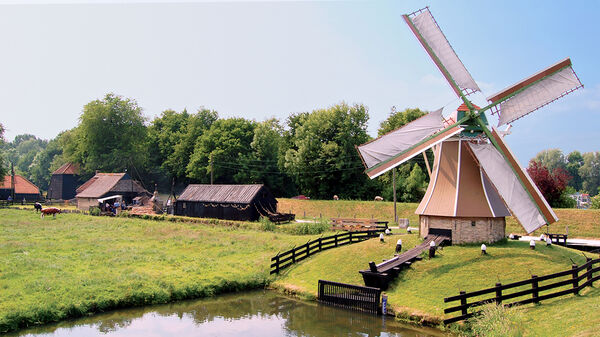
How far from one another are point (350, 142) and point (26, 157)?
133m

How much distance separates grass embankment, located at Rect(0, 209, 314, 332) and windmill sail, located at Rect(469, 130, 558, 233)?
12439mm

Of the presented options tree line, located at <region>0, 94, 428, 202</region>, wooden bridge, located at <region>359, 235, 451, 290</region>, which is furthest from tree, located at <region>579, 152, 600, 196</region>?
wooden bridge, located at <region>359, 235, 451, 290</region>

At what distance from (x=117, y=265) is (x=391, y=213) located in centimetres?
2800

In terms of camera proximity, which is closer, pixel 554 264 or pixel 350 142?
pixel 554 264

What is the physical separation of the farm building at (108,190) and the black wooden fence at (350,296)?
43672mm

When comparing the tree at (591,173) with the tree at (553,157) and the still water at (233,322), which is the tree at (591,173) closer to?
the tree at (553,157)

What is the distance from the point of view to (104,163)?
240 feet

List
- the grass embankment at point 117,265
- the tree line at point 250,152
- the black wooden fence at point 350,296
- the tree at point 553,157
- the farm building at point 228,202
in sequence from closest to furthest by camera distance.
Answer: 1. the grass embankment at point 117,265
2. the black wooden fence at point 350,296
3. the farm building at point 228,202
4. the tree line at point 250,152
5. the tree at point 553,157

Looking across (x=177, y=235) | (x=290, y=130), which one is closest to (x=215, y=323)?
(x=177, y=235)

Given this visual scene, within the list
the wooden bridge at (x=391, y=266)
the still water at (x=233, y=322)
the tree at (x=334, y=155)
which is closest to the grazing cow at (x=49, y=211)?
the tree at (x=334, y=155)

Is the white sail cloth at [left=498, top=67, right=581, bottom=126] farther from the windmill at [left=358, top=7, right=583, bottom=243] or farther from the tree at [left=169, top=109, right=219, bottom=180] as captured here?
the tree at [left=169, top=109, right=219, bottom=180]

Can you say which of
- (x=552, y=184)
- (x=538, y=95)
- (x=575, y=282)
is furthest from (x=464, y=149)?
(x=552, y=184)

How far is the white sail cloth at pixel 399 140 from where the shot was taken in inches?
828

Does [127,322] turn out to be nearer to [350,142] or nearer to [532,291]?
[532,291]
